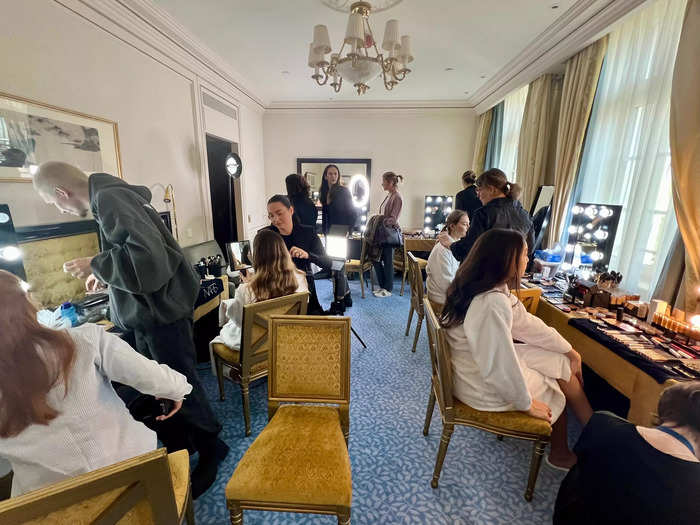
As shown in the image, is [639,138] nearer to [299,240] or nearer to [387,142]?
[299,240]

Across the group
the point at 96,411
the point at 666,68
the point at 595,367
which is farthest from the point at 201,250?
the point at 666,68

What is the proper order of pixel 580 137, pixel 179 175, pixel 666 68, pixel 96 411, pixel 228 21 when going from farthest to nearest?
1. pixel 179 175
2. pixel 580 137
3. pixel 228 21
4. pixel 666 68
5. pixel 96 411

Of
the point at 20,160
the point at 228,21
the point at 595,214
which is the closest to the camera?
the point at 20,160

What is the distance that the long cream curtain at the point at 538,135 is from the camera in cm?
355

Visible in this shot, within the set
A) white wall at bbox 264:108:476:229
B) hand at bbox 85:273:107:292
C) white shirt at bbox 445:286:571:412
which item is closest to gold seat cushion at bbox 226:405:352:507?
white shirt at bbox 445:286:571:412

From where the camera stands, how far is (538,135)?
3.67 meters

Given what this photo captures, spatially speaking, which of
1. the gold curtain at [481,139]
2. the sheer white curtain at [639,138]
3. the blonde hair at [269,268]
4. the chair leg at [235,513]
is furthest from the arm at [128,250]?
the gold curtain at [481,139]

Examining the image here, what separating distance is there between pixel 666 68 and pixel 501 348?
2665 millimetres

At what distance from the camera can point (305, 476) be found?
1.11 m

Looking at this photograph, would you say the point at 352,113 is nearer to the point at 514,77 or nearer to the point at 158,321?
the point at 514,77

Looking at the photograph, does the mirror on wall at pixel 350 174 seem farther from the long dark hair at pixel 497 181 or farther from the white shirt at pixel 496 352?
the white shirt at pixel 496 352

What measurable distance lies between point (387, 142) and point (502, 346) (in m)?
5.32

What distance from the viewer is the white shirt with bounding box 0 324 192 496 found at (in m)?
0.79

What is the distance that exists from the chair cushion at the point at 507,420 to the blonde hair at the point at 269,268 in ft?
3.97
